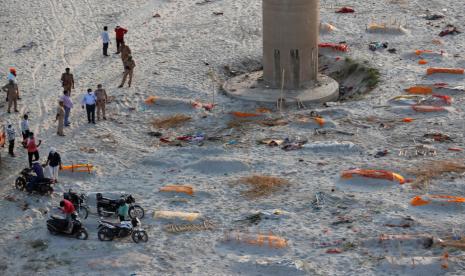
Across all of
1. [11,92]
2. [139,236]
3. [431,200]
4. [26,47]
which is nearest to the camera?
[139,236]

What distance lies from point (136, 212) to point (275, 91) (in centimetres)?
1010

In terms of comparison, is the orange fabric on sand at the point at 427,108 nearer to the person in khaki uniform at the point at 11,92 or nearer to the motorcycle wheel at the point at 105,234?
the motorcycle wheel at the point at 105,234

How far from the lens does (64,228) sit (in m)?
20.8

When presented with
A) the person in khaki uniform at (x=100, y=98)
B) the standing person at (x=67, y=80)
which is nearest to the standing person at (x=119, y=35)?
the standing person at (x=67, y=80)

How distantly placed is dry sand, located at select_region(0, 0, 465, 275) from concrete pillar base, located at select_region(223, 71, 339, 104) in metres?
0.58

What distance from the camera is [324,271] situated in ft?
63.3

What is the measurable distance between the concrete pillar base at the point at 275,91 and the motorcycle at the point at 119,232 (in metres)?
10.2

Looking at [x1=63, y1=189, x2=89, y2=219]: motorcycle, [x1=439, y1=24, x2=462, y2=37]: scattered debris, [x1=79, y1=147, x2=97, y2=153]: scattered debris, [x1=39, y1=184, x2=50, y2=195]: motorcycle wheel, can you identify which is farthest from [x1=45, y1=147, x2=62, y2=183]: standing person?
[x1=439, y1=24, x2=462, y2=37]: scattered debris

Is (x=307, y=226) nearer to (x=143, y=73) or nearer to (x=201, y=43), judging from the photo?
(x=143, y=73)

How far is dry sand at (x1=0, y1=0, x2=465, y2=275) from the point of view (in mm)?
20000

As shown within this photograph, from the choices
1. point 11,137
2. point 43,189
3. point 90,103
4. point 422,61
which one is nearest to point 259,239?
point 43,189

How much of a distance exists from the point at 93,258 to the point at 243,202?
4186 millimetres

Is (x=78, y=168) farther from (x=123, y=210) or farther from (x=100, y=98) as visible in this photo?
(x=100, y=98)

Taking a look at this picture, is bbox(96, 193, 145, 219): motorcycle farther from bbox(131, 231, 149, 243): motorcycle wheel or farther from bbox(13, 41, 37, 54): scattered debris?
bbox(13, 41, 37, 54): scattered debris
